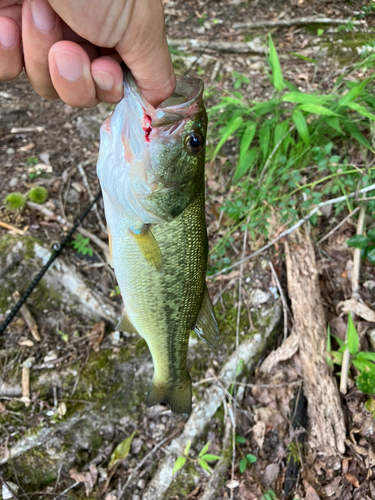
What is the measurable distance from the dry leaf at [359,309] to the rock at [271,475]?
1.41 meters

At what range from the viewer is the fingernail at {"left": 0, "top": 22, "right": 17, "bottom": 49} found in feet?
4.10

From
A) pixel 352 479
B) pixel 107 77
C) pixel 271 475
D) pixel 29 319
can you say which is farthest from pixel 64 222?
pixel 352 479

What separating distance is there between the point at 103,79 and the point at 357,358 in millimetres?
2471

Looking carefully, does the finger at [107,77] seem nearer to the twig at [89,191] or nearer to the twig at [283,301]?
the twig at [89,191]

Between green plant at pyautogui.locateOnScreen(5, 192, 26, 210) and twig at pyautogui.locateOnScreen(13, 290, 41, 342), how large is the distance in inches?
33.7

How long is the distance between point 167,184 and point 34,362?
84.4 inches

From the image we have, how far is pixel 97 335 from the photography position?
2.87 metres

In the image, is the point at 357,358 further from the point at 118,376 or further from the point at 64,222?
the point at 64,222

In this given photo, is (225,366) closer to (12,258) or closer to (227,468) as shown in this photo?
Result: (227,468)

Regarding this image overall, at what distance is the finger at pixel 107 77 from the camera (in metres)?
1.19

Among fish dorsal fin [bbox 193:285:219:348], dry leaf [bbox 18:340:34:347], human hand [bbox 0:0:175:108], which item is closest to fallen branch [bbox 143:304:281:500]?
fish dorsal fin [bbox 193:285:219:348]

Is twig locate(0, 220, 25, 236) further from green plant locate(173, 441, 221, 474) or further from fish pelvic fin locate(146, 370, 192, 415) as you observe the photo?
green plant locate(173, 441, 221, 474)

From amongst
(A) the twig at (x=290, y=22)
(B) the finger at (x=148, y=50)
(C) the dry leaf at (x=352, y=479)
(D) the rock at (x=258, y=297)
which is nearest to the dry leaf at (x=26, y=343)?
(D) the rock at (x=258, y=297)

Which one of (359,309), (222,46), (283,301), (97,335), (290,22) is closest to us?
(359,309)
